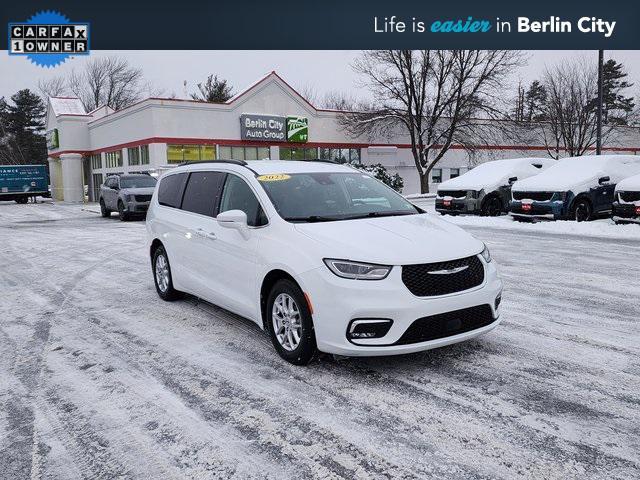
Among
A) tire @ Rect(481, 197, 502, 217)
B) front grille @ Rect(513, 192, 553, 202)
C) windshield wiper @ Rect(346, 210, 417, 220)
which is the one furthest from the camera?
tire @ Rect(481, 197, 502, 217)

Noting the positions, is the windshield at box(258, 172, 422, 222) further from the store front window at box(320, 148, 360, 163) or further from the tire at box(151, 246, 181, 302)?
the store front window at box(320, 148, 360, 163)

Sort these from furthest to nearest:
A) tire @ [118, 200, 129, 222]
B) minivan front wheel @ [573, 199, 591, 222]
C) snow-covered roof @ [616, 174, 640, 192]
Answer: tire @ [118, 200, 129, 222] → minivan front wheel @ [573, 199, 591, 222] → snow-covered roof @ [616, 174, 640, 192]

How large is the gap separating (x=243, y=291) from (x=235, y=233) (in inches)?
22.1

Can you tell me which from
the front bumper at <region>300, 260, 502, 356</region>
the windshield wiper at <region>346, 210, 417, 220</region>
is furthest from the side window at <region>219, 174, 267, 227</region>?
the front bumper at <region>300, 260, 502, 356</region>

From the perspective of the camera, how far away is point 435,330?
4.14 meters

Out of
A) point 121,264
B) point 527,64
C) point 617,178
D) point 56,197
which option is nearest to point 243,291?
point 121,264

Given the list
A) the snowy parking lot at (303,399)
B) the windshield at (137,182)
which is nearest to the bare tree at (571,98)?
the windshield at (137,182)

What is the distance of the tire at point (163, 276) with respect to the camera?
685 cm

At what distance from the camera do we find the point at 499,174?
17984 mm

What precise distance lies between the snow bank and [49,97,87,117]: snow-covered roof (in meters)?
37.5

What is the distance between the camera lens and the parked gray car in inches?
811

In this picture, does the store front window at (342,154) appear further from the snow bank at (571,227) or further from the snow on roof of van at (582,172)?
the snow on roof of van at (582,172)

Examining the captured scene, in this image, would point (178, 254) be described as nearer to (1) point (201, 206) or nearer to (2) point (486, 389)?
(1) point (201, 206)

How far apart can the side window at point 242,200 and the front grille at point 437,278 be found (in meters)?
1.50
